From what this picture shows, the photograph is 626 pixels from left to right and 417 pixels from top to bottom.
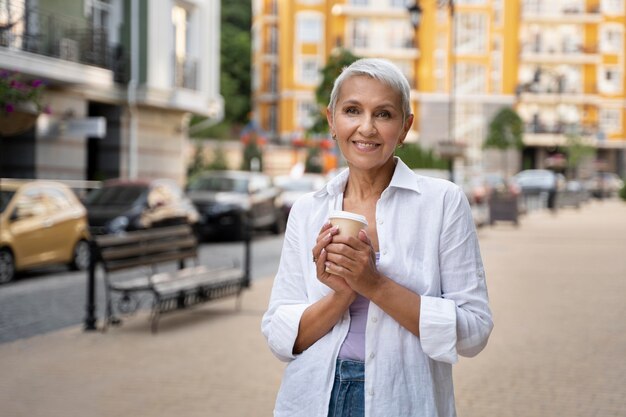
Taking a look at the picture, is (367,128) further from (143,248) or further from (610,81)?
(610,81)

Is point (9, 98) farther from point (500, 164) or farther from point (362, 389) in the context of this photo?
point (500, 164)

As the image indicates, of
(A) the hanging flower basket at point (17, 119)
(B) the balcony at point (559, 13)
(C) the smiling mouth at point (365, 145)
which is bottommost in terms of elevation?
(C) the smiling mouth at point (365, 145)

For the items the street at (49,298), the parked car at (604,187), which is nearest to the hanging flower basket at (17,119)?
the street at (49,298)

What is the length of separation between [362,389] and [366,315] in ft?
0.66

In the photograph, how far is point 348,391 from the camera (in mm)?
2629

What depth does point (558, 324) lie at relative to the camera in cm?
1006

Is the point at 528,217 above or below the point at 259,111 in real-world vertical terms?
below

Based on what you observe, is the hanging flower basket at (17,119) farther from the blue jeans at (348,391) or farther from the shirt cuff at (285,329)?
the blue jeans at (348,391)

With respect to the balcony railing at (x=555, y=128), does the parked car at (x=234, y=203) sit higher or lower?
lower

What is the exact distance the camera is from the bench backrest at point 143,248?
32.3 ft

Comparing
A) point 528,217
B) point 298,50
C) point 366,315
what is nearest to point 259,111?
point 298,50

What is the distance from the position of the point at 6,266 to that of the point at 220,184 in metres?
11.0

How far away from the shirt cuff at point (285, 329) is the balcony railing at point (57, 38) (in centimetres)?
1916

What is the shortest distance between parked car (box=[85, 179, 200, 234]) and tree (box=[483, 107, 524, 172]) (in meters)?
43.2
